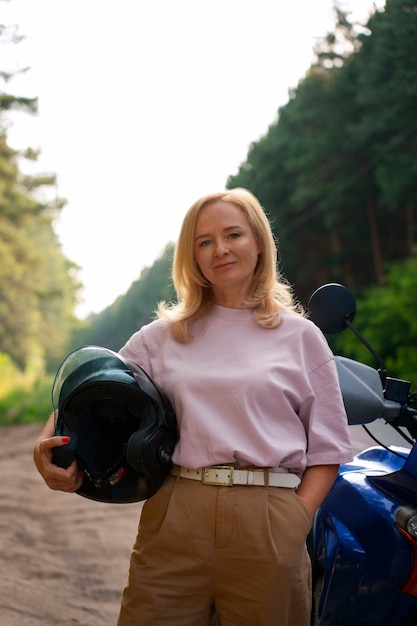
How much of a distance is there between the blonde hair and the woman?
0.05ft

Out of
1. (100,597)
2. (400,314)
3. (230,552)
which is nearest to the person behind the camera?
(230,552)

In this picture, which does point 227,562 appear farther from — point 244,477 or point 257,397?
point 257,397

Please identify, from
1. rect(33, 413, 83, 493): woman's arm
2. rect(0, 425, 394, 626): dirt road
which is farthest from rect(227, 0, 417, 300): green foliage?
rect(33, 413, 83, 493): woman's arm

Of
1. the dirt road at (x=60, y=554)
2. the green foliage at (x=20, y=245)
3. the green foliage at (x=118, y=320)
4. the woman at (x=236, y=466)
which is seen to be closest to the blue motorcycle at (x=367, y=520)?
the woman at (x=236, y=466)

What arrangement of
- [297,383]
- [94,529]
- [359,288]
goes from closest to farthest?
1. [297,383]
2. [94,529]
3. [359,288]

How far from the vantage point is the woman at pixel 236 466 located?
1.75m

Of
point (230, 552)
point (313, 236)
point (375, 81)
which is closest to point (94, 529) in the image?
point (230, 552)

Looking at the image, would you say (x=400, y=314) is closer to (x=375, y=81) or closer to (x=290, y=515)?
(x=375, y=81)

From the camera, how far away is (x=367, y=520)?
1964 mm

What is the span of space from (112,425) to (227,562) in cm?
49

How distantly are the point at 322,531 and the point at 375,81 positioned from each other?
46.8ft

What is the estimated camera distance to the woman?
5.75 feet

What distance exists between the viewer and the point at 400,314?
14133mm

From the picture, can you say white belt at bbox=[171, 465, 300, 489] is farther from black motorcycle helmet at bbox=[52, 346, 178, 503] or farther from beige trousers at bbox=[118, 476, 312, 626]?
black motorcycle helmet at bbox=[52, 346, 178, 503]
